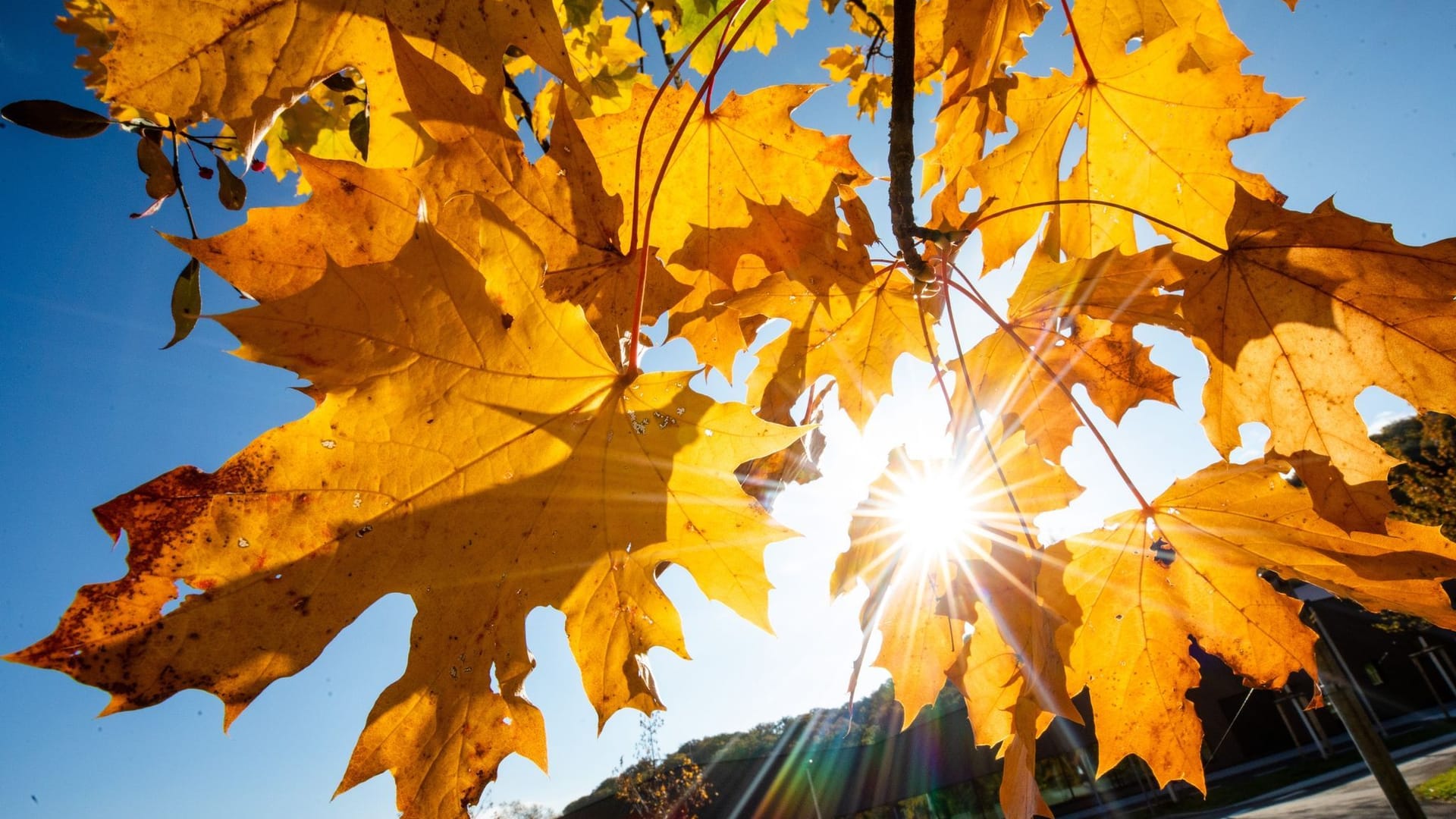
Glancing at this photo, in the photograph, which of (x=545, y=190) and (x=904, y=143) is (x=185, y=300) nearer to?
(x=545, y=190)

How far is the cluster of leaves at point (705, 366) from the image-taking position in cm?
72

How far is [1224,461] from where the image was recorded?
1281 mm

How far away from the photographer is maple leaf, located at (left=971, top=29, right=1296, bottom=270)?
4.03ft

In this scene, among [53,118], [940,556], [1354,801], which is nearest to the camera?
[53,118]

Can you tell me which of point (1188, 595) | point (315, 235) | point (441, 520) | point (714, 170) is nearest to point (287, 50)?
point (315, 235)

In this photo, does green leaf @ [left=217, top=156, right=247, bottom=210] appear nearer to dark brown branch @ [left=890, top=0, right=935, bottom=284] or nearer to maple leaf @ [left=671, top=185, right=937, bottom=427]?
maple leaf @ [left=671, top=185, right=937, bottom=427]

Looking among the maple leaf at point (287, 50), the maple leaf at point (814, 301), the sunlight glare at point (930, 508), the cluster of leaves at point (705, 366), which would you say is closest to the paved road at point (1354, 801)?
the cluster of leaves at point (705, 366)

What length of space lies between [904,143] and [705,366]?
21.1 inches

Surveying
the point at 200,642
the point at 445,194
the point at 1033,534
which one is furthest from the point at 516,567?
the point at 1033,534

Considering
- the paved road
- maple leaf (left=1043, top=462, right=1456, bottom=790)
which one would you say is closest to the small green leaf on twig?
maple leaf (left=1043, top=462, right=1456, bottom=790)

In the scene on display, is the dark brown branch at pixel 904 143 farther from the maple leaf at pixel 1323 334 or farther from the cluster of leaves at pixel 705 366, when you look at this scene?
the maple leaf at pixel 1323 334

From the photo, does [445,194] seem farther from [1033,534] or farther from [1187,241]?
[1187,241]

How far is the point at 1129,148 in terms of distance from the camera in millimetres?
1414

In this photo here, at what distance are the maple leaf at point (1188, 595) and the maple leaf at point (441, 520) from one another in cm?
79
